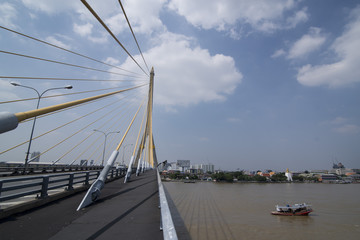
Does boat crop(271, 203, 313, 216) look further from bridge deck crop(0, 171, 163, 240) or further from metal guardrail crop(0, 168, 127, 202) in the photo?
bridge deck crop(0, 171, 163, 240)

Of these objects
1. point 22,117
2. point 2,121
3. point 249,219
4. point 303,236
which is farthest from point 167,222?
point 249,219

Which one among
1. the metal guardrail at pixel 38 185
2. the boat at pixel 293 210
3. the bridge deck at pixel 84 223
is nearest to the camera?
the bridge deck at pixel 84 223

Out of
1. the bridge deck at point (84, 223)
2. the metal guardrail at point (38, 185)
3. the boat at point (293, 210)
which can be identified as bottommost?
the boat at point (293, 210)

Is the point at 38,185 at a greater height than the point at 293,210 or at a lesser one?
greater

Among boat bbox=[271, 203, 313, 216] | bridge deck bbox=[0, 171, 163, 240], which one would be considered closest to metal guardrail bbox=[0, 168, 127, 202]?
bridge deck bbox=[0, 171, 163, 240]

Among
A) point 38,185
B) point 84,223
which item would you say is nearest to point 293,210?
point 84,223

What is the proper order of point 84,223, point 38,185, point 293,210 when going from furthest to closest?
point 293,210 → point 38,185 → point 84,223

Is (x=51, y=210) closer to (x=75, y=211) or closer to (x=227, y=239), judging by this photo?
(x=75, y=211)

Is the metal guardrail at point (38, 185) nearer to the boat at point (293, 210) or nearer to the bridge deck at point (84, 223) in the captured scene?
the bridge deck at point (84, 223)

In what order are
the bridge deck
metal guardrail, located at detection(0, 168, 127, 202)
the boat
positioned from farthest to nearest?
the boat < metal guardrail, located at detection(0, 168, 127, 202) < the bridge deck

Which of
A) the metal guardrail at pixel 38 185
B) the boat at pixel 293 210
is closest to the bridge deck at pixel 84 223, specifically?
the metal guardrail at pixel 38 185

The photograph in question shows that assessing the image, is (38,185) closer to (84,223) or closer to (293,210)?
(84,223)

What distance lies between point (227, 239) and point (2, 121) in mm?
17607

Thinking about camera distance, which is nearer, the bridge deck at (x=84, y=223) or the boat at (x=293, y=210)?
the bridge deck at (x=84, y=223)
